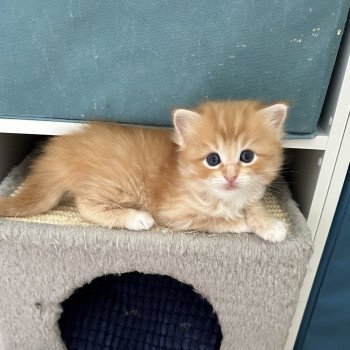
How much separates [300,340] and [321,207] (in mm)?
409

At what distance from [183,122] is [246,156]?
0.14 meters

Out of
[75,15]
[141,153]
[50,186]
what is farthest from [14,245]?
[75,15]

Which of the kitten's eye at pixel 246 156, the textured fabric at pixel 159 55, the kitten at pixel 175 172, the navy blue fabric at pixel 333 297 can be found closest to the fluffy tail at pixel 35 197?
the kitten at pixel 175 172

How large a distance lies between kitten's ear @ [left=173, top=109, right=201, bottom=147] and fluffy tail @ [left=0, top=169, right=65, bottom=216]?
0.92 feet

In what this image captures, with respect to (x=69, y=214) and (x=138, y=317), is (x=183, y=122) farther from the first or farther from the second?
(x=138, y=317)

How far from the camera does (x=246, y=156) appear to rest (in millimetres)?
818

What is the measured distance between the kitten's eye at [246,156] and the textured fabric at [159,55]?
10cm

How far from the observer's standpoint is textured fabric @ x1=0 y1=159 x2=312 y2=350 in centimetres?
79

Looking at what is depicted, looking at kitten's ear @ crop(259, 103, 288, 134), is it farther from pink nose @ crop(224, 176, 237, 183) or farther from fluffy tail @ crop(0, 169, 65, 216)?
fluffy tail @ crop(0, 169, 65, 216)

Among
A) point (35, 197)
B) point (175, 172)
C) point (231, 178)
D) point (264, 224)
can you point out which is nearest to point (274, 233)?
point (264, 224)

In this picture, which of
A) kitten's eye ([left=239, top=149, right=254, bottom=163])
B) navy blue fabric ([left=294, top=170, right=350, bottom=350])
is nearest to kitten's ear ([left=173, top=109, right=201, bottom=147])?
kitten's eye ([left=239, top=149, right=254, bottom=163])

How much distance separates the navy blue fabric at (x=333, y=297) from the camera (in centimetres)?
94

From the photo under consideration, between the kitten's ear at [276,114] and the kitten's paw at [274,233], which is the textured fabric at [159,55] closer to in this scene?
the kitten's ear at [276,114]

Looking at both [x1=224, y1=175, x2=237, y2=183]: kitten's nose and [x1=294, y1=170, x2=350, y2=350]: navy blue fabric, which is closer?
[x1=224, y1=175, x2=237, y2=183]: kitten's nose
